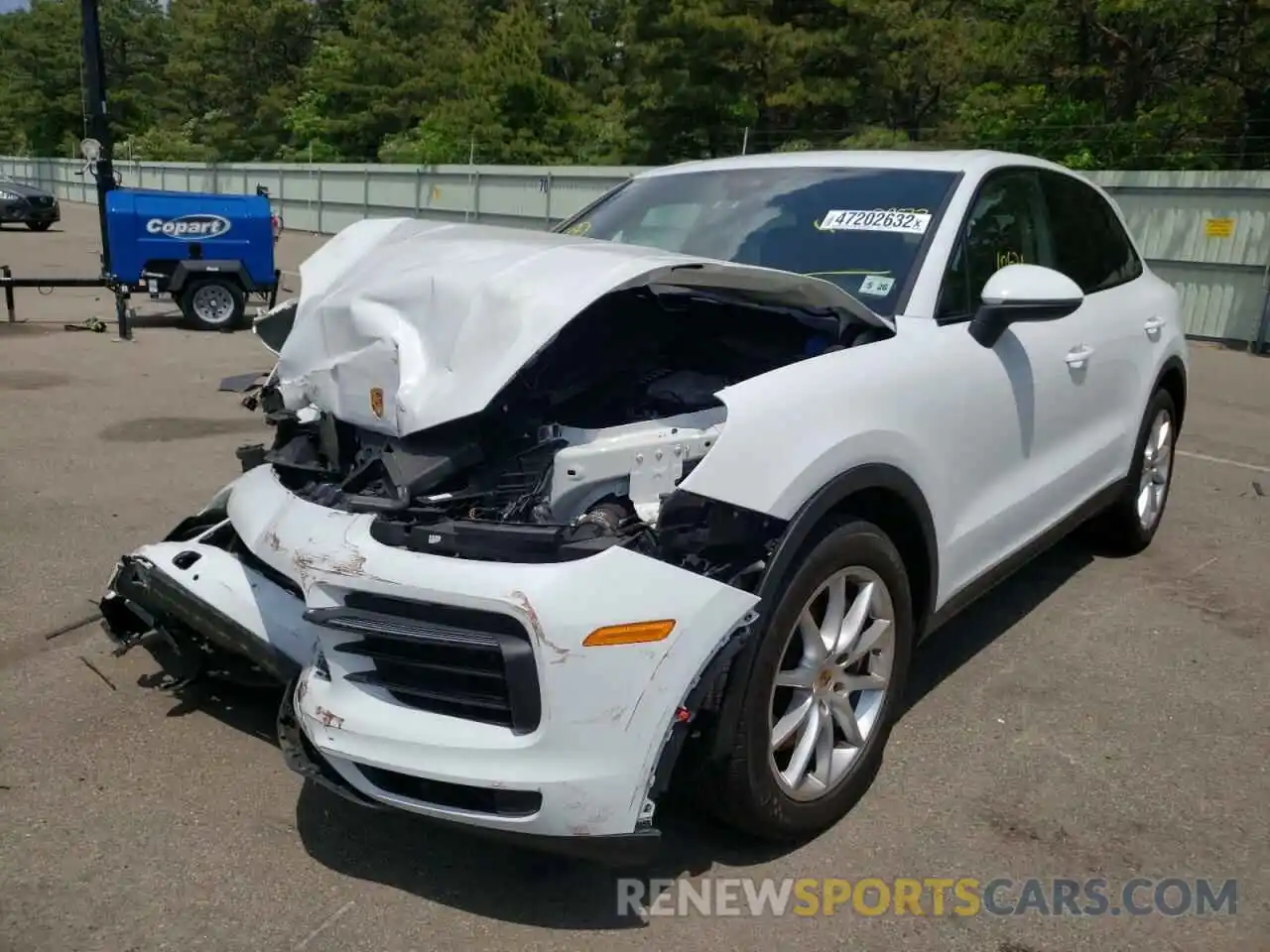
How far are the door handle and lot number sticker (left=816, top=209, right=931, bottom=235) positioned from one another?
80 cm

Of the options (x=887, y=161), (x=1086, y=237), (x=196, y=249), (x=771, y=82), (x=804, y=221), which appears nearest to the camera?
(x=804, y=221)

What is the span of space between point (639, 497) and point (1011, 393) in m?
1.52

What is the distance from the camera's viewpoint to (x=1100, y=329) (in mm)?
4387

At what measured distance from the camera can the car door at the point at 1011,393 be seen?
3480mm

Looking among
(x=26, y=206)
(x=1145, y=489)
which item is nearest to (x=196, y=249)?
(x=1145, y=489)

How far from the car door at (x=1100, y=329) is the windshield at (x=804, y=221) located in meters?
0.82

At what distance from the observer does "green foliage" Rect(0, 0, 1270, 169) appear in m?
20.3

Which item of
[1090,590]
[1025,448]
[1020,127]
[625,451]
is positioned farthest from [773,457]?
[1020,127]

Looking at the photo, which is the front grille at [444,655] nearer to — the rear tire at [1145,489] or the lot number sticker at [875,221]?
the lot number sticker at [875,221]

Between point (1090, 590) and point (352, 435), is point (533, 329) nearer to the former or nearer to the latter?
point (352, 435)

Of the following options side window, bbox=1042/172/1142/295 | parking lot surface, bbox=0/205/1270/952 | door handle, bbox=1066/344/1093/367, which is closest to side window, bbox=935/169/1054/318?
side window, bbox=1042/172/1142/295

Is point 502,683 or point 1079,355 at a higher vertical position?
point 1079,355

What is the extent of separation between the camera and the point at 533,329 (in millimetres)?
2812

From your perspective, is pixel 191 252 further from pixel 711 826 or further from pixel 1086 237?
pixel 711 826
